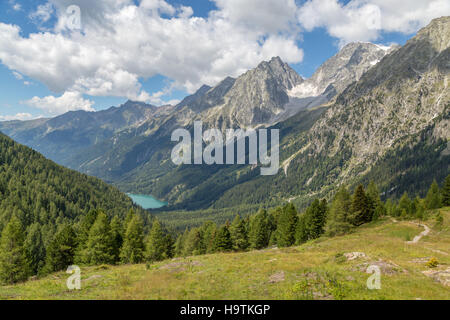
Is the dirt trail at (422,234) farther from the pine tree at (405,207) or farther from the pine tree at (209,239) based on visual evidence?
the pine tree at (209,239)

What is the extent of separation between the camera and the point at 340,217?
5609 centimetres

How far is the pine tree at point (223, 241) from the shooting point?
205 feet

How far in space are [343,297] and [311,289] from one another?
2.35m

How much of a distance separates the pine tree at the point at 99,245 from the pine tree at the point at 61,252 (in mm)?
4943

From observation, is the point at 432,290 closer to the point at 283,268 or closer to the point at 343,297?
the point at 343,297

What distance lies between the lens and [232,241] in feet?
219

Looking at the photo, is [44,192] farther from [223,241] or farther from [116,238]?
[223,241]

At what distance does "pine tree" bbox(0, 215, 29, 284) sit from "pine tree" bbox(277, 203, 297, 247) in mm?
55378

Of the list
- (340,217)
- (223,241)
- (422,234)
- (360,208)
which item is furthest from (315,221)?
(223,241)

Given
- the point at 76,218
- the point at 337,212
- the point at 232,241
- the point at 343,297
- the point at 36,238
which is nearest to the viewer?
the point at 343,297

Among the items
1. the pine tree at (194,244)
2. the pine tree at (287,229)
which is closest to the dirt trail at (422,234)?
the pine tree at (287,229)

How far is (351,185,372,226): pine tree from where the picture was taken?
2345 inches

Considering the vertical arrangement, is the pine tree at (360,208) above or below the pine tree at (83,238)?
above
